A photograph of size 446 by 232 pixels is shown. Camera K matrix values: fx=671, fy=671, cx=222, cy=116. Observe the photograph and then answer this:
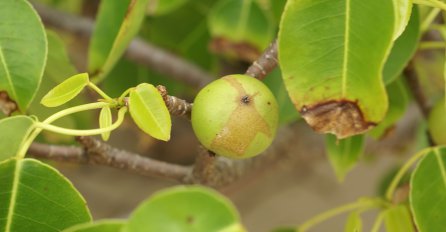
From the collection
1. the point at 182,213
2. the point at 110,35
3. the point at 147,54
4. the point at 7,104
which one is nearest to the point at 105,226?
the point at 182,213

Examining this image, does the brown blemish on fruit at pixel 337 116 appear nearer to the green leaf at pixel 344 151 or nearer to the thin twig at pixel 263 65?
the thin twig at pixel 263 65

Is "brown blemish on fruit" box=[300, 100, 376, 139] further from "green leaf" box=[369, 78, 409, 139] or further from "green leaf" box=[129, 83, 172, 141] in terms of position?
"green leaf" box=[369, 78, 409, 139]

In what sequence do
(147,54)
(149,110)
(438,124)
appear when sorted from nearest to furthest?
(149,110), (438,124), (147,54)

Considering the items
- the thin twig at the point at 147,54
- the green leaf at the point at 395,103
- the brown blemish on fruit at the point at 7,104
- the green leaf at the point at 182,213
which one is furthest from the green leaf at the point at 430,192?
the thin twig at the point at 147,54

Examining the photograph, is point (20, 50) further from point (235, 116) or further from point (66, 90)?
point (235, 116)

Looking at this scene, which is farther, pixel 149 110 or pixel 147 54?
pixel 147 54

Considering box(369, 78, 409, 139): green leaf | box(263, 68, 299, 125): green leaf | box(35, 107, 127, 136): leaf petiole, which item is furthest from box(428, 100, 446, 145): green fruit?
box(35, 107, 127, 136): leaf petiole
